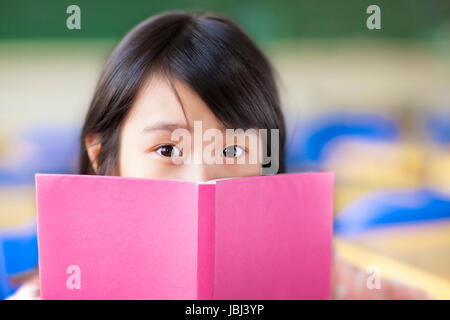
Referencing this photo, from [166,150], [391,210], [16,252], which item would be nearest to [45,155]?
[16,252]

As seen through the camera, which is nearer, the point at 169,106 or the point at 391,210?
the point at 169,106

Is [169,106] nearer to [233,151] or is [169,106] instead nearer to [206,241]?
[233,151]

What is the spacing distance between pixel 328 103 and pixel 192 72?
644 millimetres

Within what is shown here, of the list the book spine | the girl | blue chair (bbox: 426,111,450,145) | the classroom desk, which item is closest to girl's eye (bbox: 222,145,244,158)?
the girl

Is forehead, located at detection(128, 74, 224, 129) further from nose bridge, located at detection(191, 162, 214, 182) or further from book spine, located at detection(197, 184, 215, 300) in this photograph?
book spine, located at detection(197, 184, 215, 300)

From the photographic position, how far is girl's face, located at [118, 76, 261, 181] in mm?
763

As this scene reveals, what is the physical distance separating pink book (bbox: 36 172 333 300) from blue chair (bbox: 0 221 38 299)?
492mm

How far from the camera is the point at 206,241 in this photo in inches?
24.0

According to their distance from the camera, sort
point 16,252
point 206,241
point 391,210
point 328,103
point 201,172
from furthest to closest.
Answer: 1. point 391,210
2. point 328,103
3. point 16,252
4. point 201,172
5. point 206,241

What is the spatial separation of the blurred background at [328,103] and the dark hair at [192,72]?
0.22 meters

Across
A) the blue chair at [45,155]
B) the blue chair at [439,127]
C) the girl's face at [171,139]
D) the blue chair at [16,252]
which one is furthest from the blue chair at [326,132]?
the blue chair at [16,252]

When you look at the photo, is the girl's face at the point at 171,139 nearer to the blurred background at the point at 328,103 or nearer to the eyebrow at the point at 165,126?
the eyebrow at the point at 165,126

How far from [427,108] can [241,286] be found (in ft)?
3.30

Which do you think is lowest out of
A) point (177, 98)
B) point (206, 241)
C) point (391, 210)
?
point (391, 210)
